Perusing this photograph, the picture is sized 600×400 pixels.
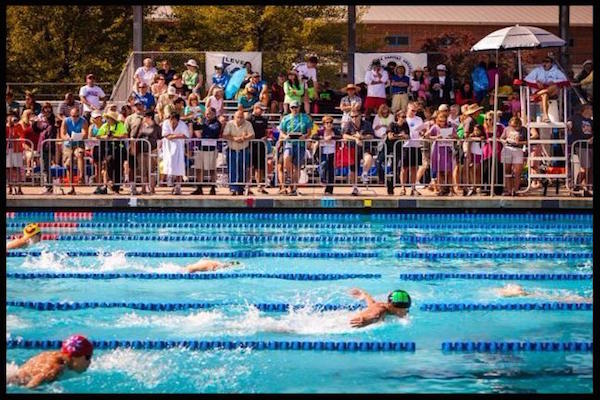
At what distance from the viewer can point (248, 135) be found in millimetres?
→ 17062

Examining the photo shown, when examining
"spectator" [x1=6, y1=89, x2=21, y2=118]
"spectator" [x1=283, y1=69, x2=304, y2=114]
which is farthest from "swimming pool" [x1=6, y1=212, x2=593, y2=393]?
"spectator" [x1=6, y1=89, x2=21, y2=118]

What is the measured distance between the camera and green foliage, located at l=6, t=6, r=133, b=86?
31.9 m

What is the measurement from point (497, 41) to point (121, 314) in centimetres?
954

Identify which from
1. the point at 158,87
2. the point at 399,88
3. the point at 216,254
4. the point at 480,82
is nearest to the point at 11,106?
the point at 158,87

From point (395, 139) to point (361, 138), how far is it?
0.52 m

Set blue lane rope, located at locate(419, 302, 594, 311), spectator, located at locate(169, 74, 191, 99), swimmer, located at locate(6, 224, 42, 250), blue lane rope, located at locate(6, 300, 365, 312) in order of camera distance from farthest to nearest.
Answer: spectator, located at locate(169, 74, 191, 99), swimmer, located at locate(6, 224, 42, 250), blue lane rope, located at locate(419, 302, 594, 311), blue lane rope, located at locate(6, 300, 365, 312)

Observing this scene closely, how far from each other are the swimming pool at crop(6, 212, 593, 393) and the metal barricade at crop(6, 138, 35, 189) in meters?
0.87

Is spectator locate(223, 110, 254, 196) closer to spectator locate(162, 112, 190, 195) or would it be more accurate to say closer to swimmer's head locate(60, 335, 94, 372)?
spectator locate(162, 112, 190, 195)

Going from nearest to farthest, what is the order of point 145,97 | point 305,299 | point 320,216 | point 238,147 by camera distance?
1. point 305,299
2. point 320,216
3. point 238,147
4. point 145,97

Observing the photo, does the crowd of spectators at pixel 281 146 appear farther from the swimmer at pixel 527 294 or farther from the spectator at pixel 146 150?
the swimmer at pixel 527 294

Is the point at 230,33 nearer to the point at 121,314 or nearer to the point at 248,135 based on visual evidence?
the point at 248,135

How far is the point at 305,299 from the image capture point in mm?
10477

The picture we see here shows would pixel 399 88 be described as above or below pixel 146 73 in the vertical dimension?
below

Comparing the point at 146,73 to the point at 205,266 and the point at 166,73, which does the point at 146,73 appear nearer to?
the point at 166,73
